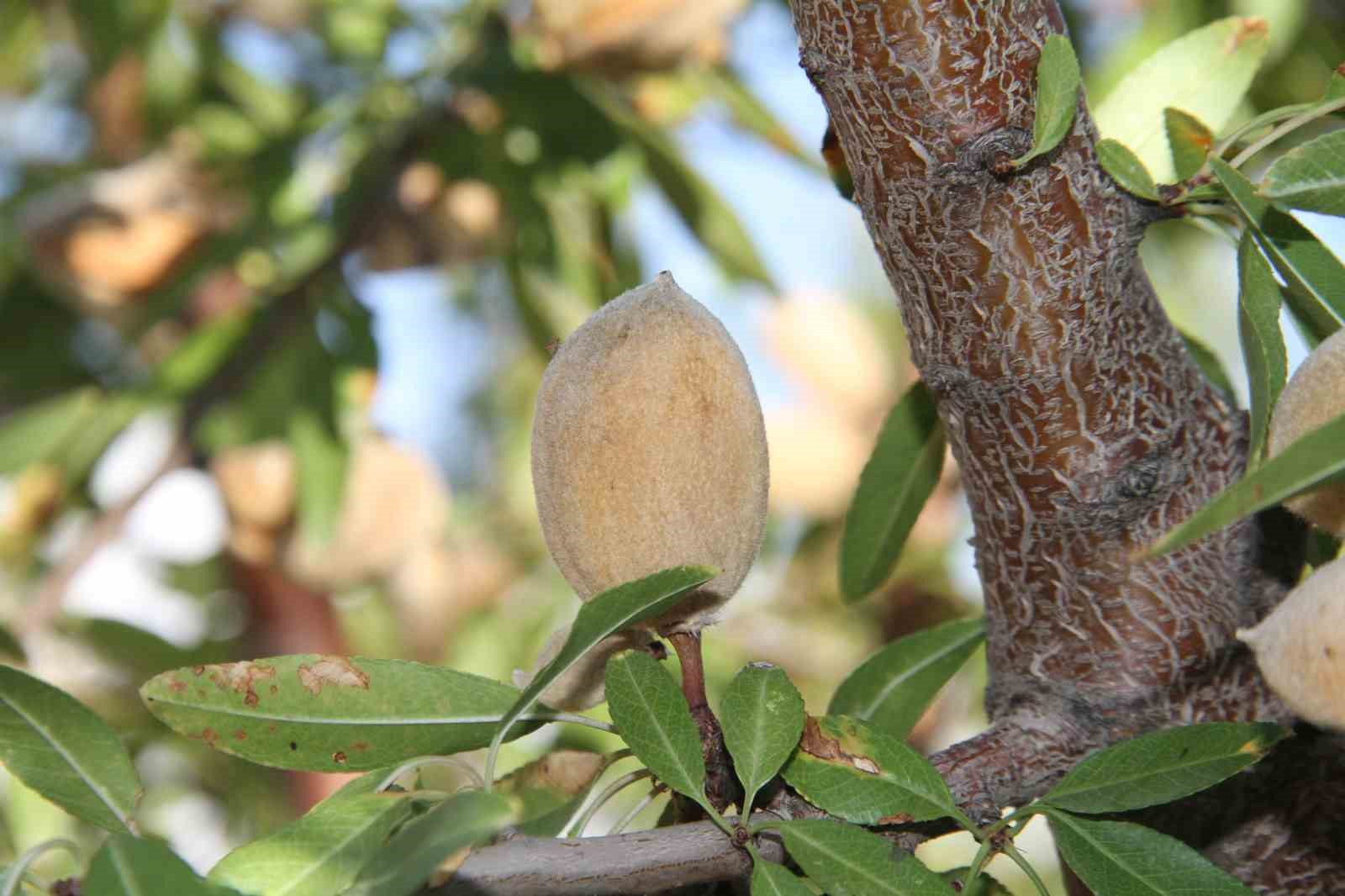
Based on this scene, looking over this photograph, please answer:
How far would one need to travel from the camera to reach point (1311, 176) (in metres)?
0.49

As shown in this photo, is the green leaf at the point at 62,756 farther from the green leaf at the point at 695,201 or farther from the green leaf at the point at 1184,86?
the green leaf at the point at 695,201

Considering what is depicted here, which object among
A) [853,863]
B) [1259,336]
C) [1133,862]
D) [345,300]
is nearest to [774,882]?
[853,863]

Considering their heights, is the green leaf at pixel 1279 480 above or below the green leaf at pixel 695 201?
below

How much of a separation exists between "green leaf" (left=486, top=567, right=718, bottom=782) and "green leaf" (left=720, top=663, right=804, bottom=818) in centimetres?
5

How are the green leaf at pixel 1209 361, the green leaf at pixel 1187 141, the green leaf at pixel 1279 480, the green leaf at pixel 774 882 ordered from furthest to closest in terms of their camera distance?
the green leaf at pixel 1209 361 → the green leaf at pixel 1187 141 → the green leaf at pixel 774 882 → the green leaf at pixel 1279 480

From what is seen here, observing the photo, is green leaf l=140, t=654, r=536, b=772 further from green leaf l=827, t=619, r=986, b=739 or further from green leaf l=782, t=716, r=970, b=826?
green leaf l=827, t=619, r=986, b=739

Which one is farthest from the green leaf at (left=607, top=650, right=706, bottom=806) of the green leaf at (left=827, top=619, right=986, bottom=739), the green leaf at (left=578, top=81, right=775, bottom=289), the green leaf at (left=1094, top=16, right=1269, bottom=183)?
the green leaf at (left=578, top=81, right=775, bottom=289)

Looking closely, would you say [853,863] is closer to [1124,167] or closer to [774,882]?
[774,882]

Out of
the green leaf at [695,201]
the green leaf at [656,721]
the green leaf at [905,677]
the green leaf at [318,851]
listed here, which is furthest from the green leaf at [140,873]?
the green leaf at [695,201]

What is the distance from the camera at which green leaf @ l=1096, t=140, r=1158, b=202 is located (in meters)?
0.52

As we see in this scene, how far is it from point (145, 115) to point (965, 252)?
57.2 inches

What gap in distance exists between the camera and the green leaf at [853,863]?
452mm

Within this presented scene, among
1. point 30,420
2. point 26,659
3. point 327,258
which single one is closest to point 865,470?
point 26,659

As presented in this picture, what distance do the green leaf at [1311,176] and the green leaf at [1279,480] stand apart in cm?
18
